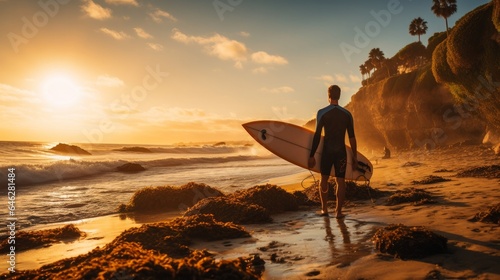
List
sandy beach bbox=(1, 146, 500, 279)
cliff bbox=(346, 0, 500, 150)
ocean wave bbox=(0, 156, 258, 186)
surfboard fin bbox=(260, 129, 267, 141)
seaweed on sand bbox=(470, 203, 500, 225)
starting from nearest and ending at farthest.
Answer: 1. sandy beach bbox=(1, 146, 500, 279)
2. seaweed on sand bbox=(470, 203, 500, 225)
3. surfboard fin bbox=(260, 129, 267, 141)
4. ocean wave bbox=(0, 156, 258, 186)
5. cliff bbox=(346, 0, 500, 150)

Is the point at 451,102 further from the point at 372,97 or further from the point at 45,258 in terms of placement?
the point at 45,258

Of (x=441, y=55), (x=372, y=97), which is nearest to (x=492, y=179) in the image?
(x=441, y=55)

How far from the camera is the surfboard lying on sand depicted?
29.1 feet

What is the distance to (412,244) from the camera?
11.0 ft

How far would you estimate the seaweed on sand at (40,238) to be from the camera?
4949mm

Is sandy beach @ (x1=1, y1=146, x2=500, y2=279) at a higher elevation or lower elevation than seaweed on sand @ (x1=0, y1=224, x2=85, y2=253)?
higher

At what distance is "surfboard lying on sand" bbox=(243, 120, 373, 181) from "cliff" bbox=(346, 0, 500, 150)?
915 centimetres

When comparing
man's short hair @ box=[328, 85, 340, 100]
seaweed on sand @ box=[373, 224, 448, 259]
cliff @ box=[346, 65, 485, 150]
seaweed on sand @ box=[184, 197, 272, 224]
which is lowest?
seaweed on sand @ box=[184, 197, 272, 224]

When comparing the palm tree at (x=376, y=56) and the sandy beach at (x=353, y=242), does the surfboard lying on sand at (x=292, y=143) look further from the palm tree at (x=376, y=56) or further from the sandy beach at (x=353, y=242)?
the palm tree at (x=376, y=56)

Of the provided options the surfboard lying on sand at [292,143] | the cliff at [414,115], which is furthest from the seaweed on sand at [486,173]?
the cliff at [414,115]

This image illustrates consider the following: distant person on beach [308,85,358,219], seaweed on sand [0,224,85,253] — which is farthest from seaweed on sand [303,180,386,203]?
seaweed on sand [0,224,85,253]

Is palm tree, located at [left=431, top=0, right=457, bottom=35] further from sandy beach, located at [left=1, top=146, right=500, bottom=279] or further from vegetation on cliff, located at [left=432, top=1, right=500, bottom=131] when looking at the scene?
sandy beach, located at [left=1, top=146, right=500, bottom=279]

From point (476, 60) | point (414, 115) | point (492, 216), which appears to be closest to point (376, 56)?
point (414, 115)

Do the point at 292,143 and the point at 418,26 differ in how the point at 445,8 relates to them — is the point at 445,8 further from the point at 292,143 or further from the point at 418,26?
the point at 292,143
